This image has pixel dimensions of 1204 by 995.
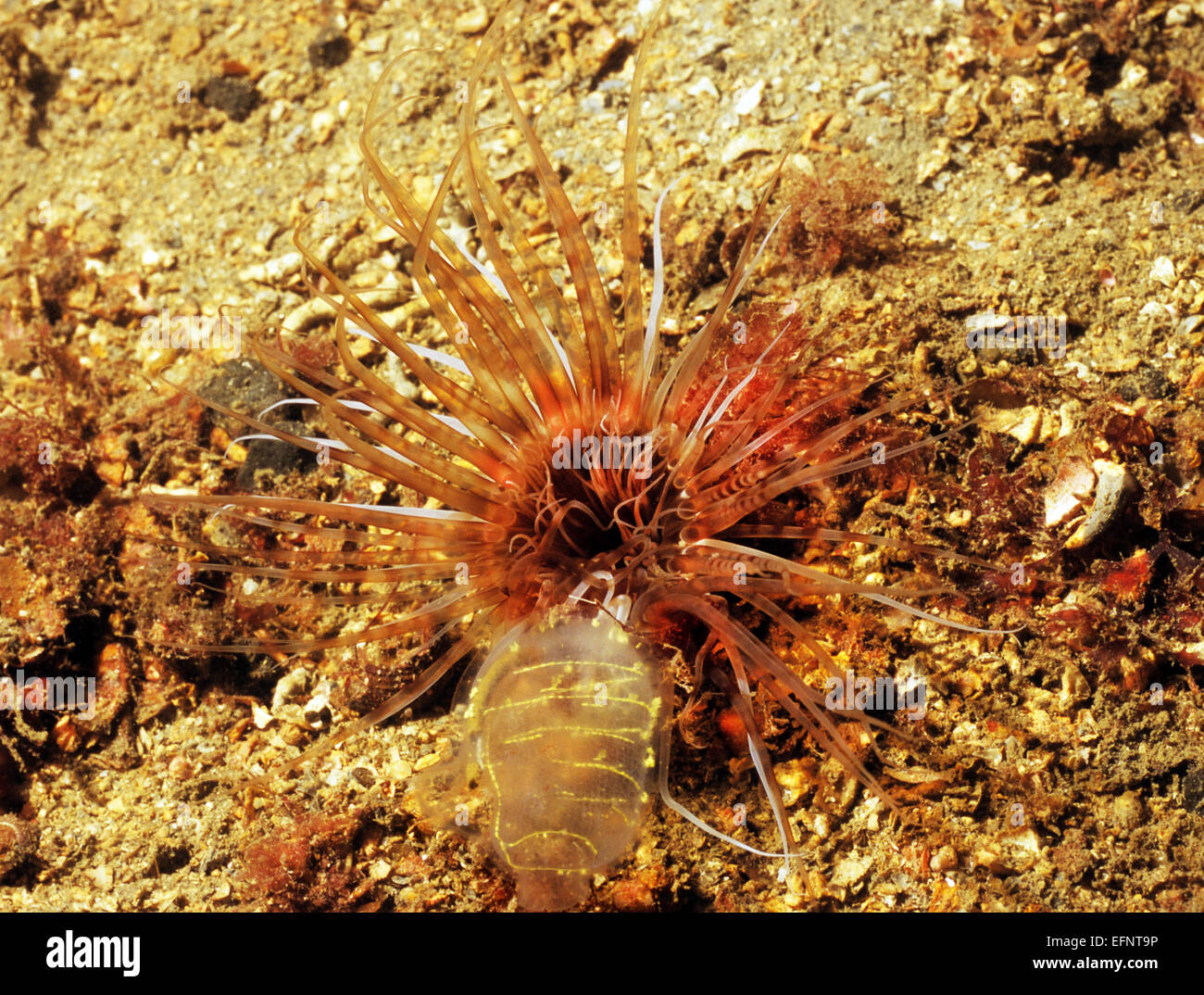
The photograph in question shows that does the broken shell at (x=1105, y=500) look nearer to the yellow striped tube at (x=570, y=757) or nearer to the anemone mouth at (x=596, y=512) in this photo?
the anemone mouth at (x=596, y=512)

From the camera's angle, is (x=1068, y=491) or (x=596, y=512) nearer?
(x=1068, y=491)

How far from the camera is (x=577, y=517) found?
10.9 ft

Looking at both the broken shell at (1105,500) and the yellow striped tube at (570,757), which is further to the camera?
the broken shell at (1105,500)

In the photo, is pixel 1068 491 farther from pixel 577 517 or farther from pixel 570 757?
pixel 570 757

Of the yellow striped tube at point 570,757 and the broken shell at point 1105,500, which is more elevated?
the broken shell at point 1105,500

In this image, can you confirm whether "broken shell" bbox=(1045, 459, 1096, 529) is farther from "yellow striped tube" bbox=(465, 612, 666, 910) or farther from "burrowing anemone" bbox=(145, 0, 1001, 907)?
"yellow striped tube" bbox=(465, 612, 666, 910)

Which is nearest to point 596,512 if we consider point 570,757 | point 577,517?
point 577,517

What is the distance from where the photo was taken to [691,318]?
13.5 feet

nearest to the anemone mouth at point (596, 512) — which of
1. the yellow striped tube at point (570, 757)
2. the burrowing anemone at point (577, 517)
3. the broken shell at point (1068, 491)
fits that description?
the burrowing anemone at point (577, 517)

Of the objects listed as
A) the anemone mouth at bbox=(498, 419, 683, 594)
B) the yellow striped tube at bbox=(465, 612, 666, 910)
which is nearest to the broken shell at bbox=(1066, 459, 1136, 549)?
the anemone mouth at bbox=(498, 419, 683, 594)

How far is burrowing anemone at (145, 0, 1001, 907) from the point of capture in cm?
289

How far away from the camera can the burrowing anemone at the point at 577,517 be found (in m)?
2.89

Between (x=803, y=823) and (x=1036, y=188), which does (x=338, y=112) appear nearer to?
(x=1036, y=188)
